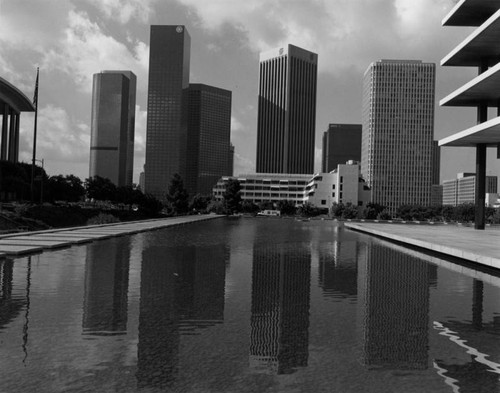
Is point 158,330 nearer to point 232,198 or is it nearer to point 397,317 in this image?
point 397,317

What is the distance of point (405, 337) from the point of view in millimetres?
6898

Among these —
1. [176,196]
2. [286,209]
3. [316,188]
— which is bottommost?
[286,209]

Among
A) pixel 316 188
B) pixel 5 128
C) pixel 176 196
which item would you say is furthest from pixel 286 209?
pixel 5 128

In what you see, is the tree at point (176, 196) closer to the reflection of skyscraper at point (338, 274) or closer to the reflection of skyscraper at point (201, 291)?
the reflection of skyscraper at point (338, 274)

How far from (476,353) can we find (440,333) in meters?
0.98

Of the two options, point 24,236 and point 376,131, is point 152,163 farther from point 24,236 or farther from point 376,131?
point 24,236

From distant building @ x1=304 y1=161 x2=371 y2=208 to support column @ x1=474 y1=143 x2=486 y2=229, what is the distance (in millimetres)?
105853

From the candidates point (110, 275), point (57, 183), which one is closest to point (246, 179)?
point (57, 183)

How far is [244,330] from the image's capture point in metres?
7.18

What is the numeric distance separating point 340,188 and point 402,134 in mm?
50036

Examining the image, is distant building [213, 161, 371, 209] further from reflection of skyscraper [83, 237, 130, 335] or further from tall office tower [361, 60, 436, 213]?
reflection of skyscraper [83, 237, 130, 335]

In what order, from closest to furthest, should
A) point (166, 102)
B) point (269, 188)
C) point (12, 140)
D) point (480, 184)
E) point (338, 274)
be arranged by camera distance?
1. point (338, 274)
2. point (480, 184)
3. point (12, 140)
4. point (269, 188)
5. point (166, 102)

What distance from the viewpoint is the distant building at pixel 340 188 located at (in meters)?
149

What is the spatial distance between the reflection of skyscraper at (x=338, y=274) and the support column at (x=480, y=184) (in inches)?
969
